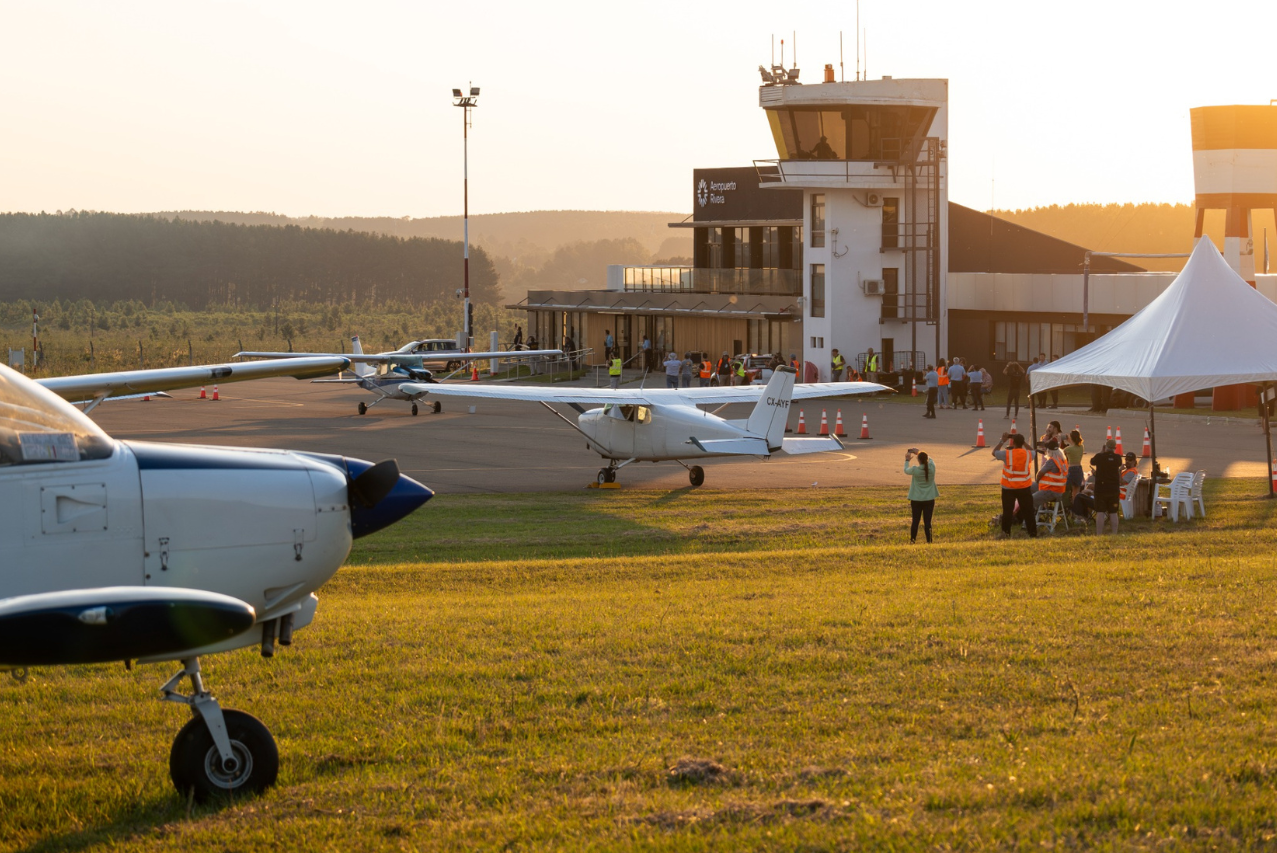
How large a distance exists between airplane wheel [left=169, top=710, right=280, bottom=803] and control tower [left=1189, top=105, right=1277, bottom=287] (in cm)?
3671

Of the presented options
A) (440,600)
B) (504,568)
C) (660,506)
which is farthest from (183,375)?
(660,506)

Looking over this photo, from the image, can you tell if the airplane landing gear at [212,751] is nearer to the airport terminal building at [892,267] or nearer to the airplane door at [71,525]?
the airplane door at [71,525]

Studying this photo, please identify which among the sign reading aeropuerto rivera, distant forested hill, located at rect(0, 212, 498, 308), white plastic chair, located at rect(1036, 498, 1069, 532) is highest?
distant forested hill, located at rect(0, 212, 498, 308)

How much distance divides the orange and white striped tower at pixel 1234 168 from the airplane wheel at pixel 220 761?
1377 inches

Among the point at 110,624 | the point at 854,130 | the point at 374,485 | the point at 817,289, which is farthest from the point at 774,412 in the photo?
the point at 854,130

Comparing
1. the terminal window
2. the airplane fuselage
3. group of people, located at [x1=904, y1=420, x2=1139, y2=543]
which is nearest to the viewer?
group of people, located at [x1=904, y1=420, x2=1139, y2=543]

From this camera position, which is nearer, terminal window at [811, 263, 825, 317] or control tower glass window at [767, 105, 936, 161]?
control tower glass window at [767, 105, 936, 161]

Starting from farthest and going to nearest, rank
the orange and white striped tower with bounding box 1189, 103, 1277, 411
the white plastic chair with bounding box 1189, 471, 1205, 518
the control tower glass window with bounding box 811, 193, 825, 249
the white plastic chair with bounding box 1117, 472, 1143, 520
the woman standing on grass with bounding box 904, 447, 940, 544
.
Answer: the control tower glass window with bounding box 811, 193, 825, 249 < the orange and white striped tower with bounding box 1189, 103, 1277, 411 < the white plastic chair with bounding box 1117, 472, 1143, 520 < the white plastic chair with bounding box 1189, 471, 1205, 518 < the woman standing on grass with bounding box 904, 447, 940, 544

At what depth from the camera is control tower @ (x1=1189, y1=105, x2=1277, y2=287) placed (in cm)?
3616

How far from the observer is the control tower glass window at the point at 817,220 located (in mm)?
47812

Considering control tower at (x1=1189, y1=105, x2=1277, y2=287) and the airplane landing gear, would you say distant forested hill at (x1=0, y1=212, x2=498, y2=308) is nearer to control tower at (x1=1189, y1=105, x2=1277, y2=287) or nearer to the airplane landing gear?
control tower at (x1=1189, y1=105, x2=1277, y2=287)

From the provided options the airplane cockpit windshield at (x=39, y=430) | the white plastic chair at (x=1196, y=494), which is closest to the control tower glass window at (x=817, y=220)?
the white plastic chair at (x=1196, y=494)

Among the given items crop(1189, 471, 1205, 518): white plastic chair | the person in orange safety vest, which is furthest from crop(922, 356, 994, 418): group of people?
the person in orange safety vest

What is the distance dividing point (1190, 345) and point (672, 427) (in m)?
9.24
